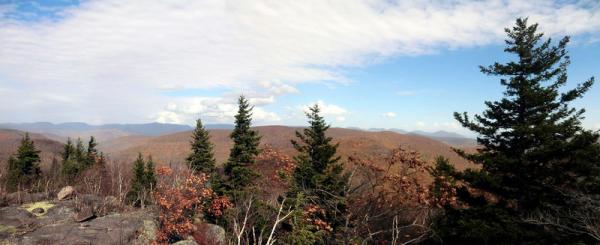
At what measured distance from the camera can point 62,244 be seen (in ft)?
74.6

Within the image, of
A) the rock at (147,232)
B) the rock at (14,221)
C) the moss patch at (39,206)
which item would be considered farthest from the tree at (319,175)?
the moss patch at (39,206)

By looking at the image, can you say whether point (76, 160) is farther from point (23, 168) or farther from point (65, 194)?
point (65, 194)

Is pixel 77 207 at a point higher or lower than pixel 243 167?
lower

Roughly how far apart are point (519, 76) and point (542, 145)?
380 centimetres

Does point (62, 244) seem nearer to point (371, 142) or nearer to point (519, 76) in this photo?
point (519, 76)

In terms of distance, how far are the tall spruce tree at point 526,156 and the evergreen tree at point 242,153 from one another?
54.7 ft

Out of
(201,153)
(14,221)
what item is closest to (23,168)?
(201,153)

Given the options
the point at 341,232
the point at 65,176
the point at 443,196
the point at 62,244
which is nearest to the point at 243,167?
the point at 341,232

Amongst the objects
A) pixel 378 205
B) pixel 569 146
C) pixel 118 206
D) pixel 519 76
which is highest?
Result: pixel 519 76

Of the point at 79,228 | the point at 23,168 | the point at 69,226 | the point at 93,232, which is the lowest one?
the point at 93,232

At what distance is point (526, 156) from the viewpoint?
1953 centimetres

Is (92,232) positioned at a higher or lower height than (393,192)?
lower

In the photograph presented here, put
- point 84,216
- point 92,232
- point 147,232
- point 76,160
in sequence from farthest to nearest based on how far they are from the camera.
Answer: point 76,160 < point 84,216 < point 147,232 < point 92,232

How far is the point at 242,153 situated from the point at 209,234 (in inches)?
318
